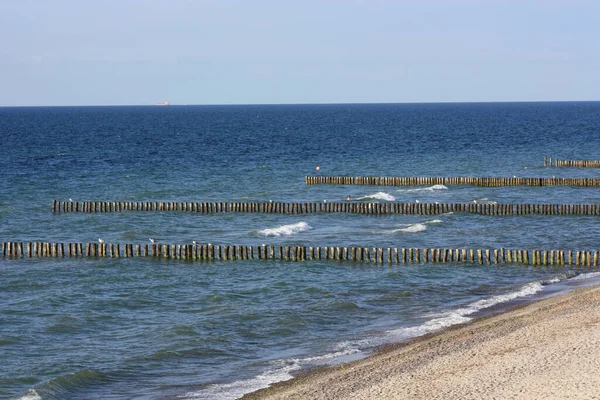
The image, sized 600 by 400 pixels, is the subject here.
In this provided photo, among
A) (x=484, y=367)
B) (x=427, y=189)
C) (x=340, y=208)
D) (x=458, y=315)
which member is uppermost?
(x=427, y=189)

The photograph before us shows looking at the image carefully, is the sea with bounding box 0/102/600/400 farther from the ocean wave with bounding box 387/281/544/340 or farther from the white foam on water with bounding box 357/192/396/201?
the white foam on water with bounding box 357/192/396/201

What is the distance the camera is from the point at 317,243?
149 feet

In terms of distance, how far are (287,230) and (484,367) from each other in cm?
2730

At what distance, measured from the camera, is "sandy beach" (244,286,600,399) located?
20.2 metres

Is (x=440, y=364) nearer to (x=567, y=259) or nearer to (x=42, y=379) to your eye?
(x=42, y=379)

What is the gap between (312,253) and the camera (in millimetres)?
41312

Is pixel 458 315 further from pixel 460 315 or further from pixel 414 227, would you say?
pixel 414 227

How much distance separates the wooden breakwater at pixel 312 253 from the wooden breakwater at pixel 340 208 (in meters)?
11.5

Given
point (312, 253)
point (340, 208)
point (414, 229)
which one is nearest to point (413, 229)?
point (414, 229)

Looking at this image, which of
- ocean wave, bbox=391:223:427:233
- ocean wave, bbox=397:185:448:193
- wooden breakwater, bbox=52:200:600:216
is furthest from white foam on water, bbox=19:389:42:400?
ocean wave, bbox=397:185:448:193

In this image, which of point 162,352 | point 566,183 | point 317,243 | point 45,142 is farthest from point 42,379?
point 45,142

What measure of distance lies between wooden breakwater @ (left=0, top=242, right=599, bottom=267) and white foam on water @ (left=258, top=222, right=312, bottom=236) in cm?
446

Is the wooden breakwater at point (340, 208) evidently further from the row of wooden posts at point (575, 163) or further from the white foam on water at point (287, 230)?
the row of wooden posts at point (575, 163)

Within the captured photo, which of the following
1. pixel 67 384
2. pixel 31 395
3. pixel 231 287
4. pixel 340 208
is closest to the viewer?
pixel 31 395
